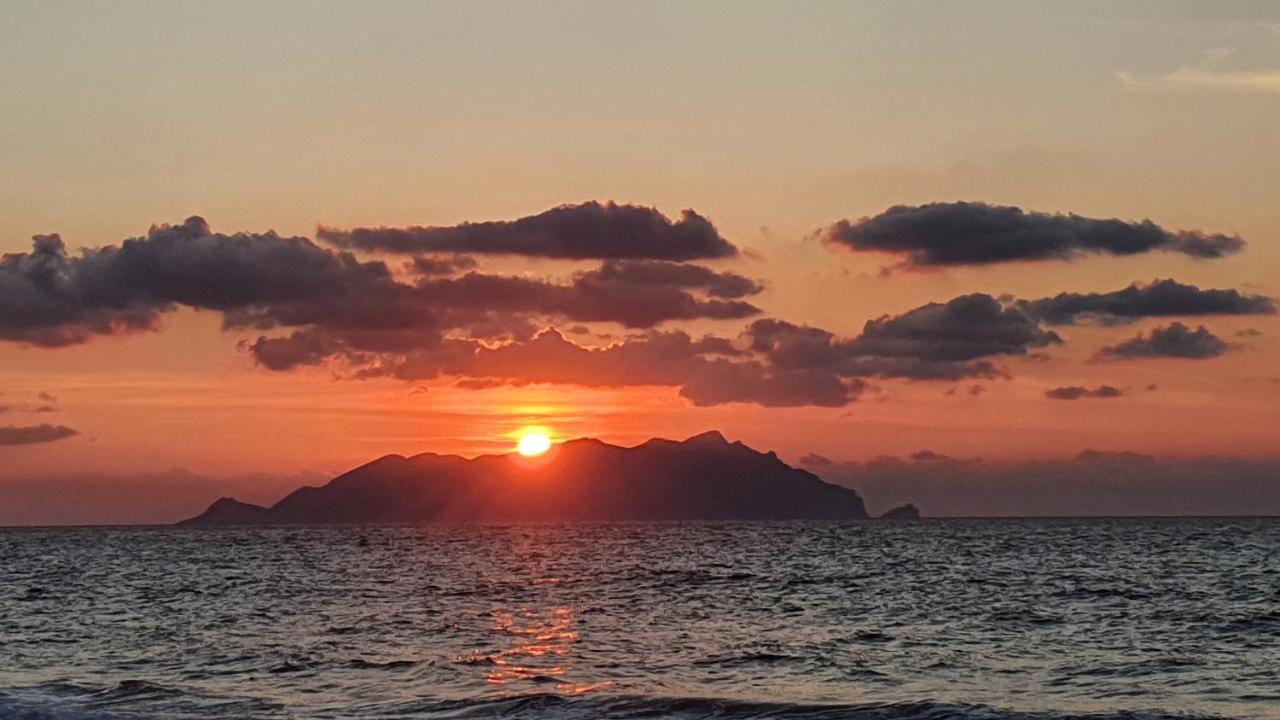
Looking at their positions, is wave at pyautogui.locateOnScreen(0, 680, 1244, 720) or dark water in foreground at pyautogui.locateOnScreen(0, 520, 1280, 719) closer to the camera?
wave at pyautogui.locateOnScreen(0, 680, 1244, 720)

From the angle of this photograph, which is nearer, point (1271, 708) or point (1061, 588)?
point (1271, 708)

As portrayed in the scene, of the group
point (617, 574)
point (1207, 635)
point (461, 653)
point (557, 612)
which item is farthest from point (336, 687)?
point (617, 574)

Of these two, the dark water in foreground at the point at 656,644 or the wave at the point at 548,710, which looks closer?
the wave at the point at 548,710

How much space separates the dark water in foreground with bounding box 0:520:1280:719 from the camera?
41.6 m

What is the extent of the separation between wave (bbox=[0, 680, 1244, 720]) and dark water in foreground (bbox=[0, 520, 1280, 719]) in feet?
0.46

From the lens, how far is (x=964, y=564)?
11700 cm

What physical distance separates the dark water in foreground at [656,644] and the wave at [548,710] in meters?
0.14

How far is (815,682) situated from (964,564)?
74.9 metres

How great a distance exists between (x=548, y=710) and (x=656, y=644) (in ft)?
54.1

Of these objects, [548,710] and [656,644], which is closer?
[548,710]

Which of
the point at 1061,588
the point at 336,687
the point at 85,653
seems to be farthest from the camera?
the point at 1061,588

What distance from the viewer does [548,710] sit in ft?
131

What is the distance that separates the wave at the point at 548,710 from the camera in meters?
38.8

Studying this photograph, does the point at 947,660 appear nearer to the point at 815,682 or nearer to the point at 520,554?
the point at 815,682
